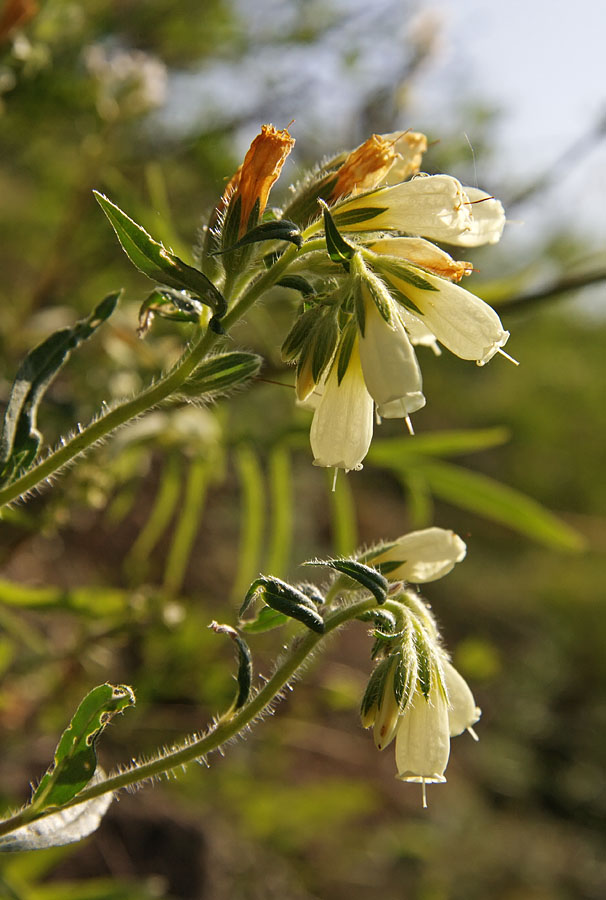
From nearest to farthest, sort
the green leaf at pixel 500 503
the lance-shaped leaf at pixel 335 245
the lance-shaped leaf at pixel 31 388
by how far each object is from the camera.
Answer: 1. the lance-shaped leaf at pixel 335 245
2. the lance-shaped leaf at pixel 31 388
3. the green leaf at pixel 500 503

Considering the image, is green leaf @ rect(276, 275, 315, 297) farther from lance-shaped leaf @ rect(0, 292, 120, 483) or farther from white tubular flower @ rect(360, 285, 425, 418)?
lance-shaped leaf @ rect(0, 292, 120, 483)

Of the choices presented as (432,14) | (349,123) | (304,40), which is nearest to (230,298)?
(432,14)

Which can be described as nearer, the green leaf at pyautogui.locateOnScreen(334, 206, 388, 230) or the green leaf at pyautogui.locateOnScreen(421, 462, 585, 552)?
the green leaf at pyautogui.locateOnScreen(334, 206, 388, 230)

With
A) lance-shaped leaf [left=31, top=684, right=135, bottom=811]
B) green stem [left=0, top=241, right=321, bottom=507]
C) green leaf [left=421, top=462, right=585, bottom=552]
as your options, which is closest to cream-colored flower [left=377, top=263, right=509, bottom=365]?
green stem [left=0, top=241, right=321, bottom=507]

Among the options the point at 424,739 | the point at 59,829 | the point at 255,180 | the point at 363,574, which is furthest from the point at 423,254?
the point at 59,829

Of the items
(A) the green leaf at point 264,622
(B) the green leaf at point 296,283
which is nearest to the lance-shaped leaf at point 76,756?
(A) the green leaf at point 264,622

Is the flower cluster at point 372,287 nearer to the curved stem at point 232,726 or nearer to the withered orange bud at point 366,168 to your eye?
the withered orange bud at point 366,168
